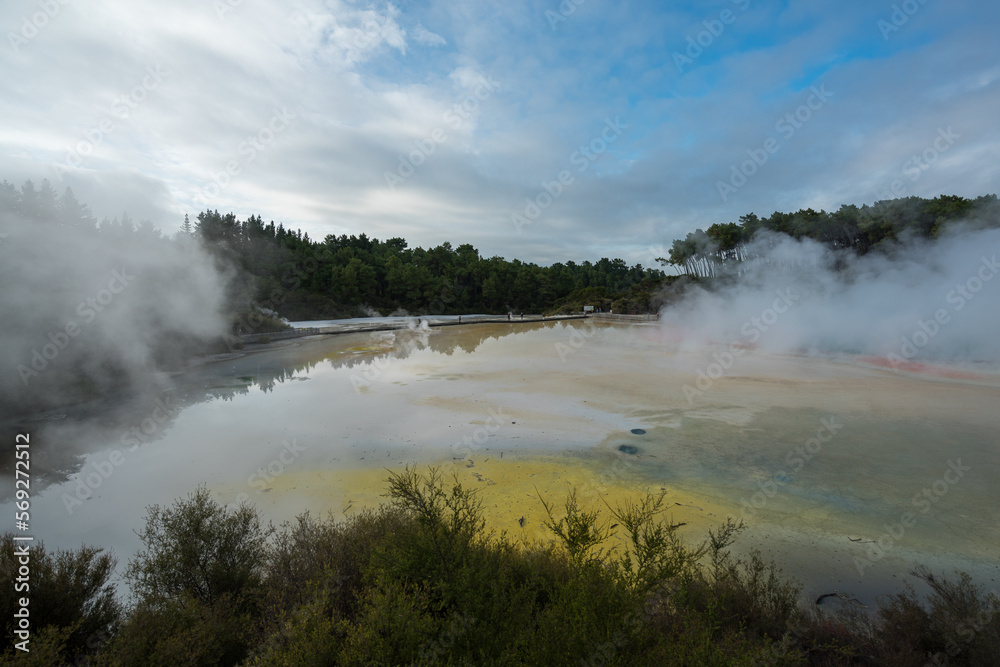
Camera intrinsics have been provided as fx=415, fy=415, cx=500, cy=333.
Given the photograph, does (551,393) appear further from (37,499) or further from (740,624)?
(37,499)

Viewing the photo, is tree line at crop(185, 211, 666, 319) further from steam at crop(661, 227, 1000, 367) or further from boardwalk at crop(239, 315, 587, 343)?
steam at crop(661, 227, 1000, 367)

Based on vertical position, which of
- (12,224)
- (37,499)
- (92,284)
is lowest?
(37,499)

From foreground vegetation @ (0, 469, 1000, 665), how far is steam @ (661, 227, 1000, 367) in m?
18.0

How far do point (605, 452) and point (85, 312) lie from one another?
1730cm

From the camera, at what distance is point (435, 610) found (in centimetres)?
324

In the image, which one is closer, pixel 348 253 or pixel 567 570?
pixel 567 570

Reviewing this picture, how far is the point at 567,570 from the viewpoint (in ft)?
13.3

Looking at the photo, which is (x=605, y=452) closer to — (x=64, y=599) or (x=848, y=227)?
(x=64, y=599)

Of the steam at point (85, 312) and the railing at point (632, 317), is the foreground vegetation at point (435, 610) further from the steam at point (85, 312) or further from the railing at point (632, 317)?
the railing at point (632, 317)

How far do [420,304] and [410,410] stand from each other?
134 ft

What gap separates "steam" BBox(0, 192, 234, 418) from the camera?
38.2 feet

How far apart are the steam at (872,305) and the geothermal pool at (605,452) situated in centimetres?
475

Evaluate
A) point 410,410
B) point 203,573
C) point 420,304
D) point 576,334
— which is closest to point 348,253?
point 420,304

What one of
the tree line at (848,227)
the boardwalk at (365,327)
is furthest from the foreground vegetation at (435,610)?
the tree line at (848,227)
